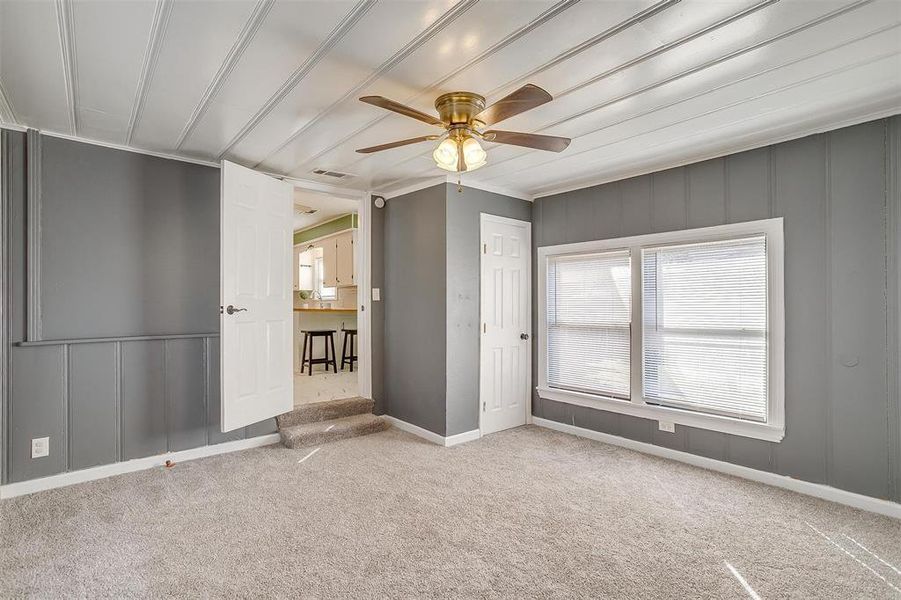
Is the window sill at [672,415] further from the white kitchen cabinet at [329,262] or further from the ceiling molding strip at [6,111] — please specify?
the ceiling molding strip at [6,111]

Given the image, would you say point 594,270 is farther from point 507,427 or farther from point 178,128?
point 178,128

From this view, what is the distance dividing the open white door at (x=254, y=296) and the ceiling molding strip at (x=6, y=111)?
112 cm

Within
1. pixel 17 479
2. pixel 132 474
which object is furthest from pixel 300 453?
pixel 17 479

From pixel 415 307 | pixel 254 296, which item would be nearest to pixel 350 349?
pixel 415 307

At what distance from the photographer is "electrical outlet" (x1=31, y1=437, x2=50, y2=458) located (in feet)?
9.52

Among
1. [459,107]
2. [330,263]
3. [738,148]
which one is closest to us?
[459,107]

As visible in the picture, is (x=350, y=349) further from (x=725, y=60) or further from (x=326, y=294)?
(x=725, y=60)

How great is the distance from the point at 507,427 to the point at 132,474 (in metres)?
3.09

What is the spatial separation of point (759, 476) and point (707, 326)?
42.7 inches

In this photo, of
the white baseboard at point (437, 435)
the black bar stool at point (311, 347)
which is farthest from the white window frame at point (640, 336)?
the black bar stool at point (311, 347)

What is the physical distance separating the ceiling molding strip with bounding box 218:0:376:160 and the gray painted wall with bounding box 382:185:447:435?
1.67 metres

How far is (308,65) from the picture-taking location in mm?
2109

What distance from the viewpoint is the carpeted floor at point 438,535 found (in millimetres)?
1980

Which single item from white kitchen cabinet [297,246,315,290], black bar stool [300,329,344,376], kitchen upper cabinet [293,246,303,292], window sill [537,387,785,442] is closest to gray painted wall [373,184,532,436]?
window sill [537,387,785,442]
